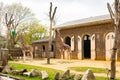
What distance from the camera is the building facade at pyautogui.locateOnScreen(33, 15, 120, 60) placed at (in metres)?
24.0

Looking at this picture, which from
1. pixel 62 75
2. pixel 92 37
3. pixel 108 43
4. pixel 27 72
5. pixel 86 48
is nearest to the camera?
pixel 62 75

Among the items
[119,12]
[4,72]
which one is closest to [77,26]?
[4,72]

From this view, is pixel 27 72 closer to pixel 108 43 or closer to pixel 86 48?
pixel 108 43

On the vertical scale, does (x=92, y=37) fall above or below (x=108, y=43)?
above

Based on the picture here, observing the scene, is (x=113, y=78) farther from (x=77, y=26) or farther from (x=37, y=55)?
(x=37, y=55)

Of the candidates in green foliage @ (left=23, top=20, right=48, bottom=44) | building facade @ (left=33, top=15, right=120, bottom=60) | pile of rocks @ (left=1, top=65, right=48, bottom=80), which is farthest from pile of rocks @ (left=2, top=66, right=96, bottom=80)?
green foliage @ (left=23, top=20, right=48, bottom=44)

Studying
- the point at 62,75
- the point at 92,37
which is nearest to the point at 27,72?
the point at 62,75

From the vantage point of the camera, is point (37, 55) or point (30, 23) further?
point (30, 23)

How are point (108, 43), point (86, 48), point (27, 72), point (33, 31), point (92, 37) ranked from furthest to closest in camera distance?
point (33, 31) < point (86, 48) < point (92, 37) < point (108, 43) < point (27, 72)

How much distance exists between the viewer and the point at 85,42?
29469 millimetres

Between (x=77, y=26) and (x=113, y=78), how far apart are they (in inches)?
685

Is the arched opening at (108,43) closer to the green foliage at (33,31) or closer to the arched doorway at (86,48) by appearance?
the arched doorway at (86,48)

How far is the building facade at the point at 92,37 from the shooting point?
78.7 feet

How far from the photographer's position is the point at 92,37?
25766 millimetres
